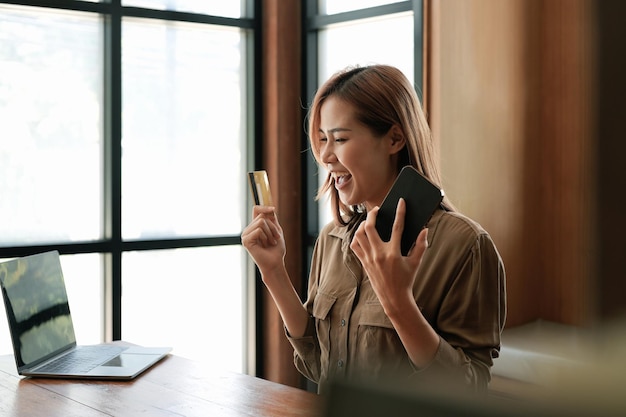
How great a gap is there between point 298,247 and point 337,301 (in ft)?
7.19

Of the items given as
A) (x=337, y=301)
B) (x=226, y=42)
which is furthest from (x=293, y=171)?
(x=337, y=301)

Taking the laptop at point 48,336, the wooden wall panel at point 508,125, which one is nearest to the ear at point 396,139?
the laptop at point 48,336

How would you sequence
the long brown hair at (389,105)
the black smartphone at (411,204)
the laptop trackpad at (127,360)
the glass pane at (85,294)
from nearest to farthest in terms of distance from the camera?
the black smartphone at (411,204) → the long brown hair at (389,105) → the laptop trackpad at (127,360) → the glass pane at (85,294)

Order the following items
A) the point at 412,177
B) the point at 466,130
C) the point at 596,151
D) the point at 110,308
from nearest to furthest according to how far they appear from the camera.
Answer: the point at 596,151 < the point at 412,177 < the point at 466,130 < the point at 110,308

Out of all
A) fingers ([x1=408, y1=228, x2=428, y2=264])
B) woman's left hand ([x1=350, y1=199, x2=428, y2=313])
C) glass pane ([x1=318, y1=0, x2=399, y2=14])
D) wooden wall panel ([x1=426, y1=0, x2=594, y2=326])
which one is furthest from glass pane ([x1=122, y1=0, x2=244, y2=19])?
fingers ([x1=408, y1=228, x2=428, y2=264])

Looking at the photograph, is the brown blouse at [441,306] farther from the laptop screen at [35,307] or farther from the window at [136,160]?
the window at [136,160]

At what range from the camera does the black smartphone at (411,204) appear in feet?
4.59

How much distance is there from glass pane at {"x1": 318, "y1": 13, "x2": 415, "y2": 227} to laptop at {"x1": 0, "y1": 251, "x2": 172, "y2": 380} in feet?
5.29

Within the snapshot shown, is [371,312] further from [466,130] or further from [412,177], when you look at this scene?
[466,130]

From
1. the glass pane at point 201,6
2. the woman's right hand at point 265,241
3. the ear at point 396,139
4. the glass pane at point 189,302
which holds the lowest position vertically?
the glass pane at point 189,302

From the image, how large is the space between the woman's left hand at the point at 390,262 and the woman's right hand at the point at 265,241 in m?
0.50

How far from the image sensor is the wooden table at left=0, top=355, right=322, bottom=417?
5.15ft

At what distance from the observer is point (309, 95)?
3887mm

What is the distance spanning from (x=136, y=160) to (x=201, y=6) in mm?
809
